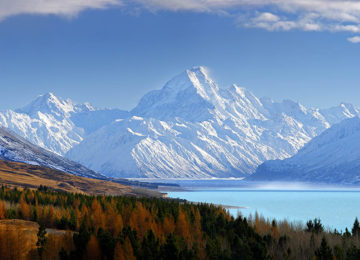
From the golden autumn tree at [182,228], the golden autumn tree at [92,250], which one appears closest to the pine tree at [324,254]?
the golden autumn tree at [182,228]

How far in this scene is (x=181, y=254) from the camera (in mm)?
50844

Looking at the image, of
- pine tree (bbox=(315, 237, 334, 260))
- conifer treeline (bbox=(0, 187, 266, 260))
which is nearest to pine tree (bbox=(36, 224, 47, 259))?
conifer treeline (bbox=(0, 187, 266, 260))

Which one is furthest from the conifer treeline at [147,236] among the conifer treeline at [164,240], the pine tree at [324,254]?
the pine tree at [324,254]

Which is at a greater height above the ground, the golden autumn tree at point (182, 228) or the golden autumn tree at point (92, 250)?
the golden autumn tree at point (182, 228)

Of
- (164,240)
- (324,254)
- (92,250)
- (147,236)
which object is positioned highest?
(147,236)

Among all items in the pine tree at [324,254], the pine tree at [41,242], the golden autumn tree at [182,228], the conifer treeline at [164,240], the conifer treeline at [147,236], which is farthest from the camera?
the golden autumn tree at [182,228]

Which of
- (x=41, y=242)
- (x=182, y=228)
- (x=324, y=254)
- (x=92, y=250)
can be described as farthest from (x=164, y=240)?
(x=324, y=254)

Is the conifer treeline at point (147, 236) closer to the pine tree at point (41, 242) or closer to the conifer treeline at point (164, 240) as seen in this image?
the conifer treeline at point (164, 240)

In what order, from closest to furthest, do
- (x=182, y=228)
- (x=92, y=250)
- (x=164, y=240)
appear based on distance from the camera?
(x=92, y=250) < (x=164, y=240) < (x=182, y=228)

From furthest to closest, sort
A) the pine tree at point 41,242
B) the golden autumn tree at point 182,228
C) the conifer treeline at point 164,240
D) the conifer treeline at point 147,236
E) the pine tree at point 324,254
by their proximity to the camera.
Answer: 1. the golden autumn tree at point 182,228
2. the pine tree at point 324,254
3. the conifer treeline at point 147,236
4. the conifer treeline at point 164,240
5. the pine tree at point 41,242

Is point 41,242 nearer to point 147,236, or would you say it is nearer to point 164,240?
point 147,236

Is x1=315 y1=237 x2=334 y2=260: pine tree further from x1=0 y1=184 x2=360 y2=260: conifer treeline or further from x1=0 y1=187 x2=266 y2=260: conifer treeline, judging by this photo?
x1=0 y1=187 x2=266 y2=260: conifer treeline

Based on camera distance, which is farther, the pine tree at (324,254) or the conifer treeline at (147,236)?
the pine tree at (324,254)

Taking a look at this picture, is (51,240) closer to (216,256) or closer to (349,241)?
(216,256)
